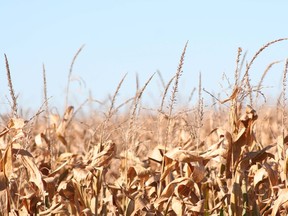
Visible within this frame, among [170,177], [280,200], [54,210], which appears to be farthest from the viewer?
[170,177]

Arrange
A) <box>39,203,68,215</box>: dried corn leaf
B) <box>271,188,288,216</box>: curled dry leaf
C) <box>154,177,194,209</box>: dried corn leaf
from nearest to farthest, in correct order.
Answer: <box>271,188,288,216</box>: curled dry leaf → <box>39,203,68,215</box>: dried corn leaf → <box>154,177,194,209</box>: dried corn leaf

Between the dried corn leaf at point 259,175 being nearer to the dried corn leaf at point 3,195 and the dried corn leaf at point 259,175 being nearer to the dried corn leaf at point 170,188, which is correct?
the dried corn leaf at point 170,188

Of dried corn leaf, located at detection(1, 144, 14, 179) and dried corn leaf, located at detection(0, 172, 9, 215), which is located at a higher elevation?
dried corn leaf, located at detection(1, 144, 14, 179)

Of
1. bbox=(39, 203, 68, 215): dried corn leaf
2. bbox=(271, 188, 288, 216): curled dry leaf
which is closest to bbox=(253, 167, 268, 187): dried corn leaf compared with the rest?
bbox=(271, 188, 288, 216): curled dry leaf

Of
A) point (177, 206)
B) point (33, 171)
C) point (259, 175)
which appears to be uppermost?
point (33, 171)

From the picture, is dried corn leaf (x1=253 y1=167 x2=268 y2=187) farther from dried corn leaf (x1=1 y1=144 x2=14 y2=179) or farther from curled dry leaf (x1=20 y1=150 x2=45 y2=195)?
dried corn leaf (x1=1 y1=144 x2=14 y2=179)

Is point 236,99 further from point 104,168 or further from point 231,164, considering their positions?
point 104,168

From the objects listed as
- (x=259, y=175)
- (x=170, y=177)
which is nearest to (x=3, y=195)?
(x=170, y=177)

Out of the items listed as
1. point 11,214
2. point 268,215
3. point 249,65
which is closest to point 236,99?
point 249,65

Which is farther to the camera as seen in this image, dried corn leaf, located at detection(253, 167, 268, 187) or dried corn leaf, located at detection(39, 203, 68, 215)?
dried corn leaf, located at detection(253, 167, 268, 187)

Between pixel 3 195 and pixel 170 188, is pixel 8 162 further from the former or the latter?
pixel 170 188

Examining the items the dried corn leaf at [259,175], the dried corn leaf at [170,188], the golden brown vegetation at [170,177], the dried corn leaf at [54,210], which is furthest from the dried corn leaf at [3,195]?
the dried corn leaf at [259,175]

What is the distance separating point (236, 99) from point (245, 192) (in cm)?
61

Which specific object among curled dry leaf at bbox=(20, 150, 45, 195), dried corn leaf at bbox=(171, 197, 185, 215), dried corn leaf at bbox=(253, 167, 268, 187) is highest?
curled dry leaf at bbox=(20, 150, 45, 195)
